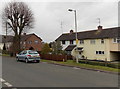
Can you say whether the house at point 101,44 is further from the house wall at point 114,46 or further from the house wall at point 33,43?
the house wall at point 33,43

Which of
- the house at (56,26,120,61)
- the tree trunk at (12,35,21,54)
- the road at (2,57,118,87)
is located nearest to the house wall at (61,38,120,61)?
the house at (56,26,120,61)

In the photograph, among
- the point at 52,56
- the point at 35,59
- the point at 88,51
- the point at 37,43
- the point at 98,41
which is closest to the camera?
the point at 35,59

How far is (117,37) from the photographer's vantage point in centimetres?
3002

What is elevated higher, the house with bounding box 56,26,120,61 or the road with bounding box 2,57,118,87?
the house with bounding box 56,26,120,61

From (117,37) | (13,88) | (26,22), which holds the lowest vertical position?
(13,88)

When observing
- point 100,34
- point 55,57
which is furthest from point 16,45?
point 100,34

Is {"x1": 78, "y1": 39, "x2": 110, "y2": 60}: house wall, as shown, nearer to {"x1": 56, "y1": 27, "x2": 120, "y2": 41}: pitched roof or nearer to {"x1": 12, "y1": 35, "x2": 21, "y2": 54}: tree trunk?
{"x1": 56, "y1": 27, "x2": 120, "y2": 41}: pitched roof

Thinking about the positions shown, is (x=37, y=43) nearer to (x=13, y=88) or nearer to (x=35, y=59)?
(x=35, y=59)

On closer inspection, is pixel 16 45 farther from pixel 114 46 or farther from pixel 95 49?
pixel 114 46

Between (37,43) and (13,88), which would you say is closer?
(13,88)

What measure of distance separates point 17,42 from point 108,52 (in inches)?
767

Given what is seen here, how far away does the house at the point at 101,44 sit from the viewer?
A: 30594 mm

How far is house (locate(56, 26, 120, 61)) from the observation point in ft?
100

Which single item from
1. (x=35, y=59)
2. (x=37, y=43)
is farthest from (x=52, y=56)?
(x=37, y=43)
